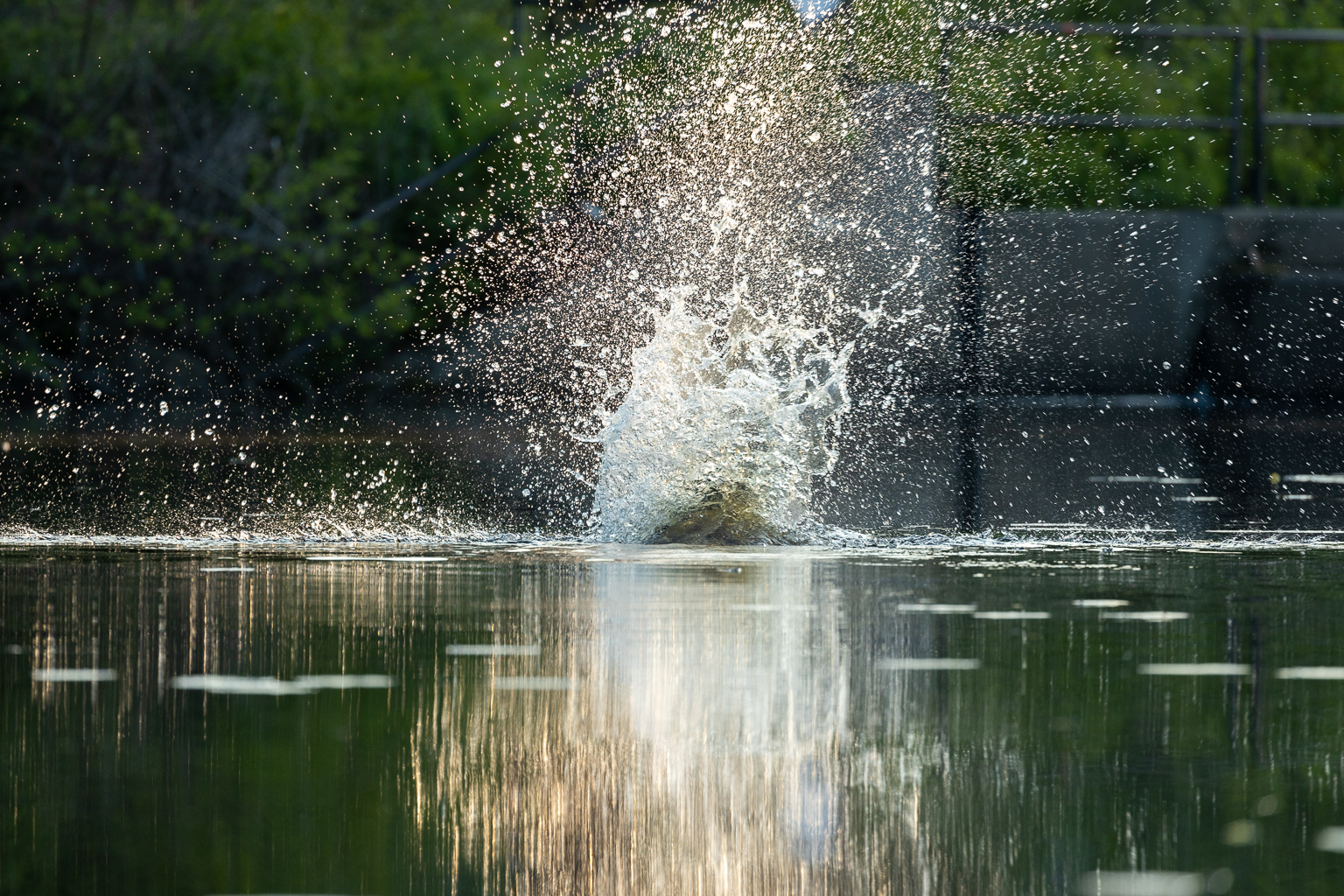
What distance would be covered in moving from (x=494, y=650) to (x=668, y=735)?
0.83m

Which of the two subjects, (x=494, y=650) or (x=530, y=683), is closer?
(x=530, y=683)

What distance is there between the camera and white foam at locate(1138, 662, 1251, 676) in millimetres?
3459

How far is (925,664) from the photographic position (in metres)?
3.54

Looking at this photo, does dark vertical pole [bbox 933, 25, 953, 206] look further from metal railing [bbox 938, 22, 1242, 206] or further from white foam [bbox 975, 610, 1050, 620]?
white foam [bbox 975, 610, 1050, 620]

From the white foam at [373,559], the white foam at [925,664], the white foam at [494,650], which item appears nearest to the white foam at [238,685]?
the white foam at [494,650]

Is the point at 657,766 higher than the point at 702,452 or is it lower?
lower

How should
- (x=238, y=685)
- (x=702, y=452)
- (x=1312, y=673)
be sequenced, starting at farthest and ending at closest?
(x=702, y=452)
(x=1312, y=673)
(x=238, y=685)

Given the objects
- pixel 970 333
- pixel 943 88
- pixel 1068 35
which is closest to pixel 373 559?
pixel 943 88

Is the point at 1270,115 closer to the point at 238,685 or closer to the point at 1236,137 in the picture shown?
the point at 1236,137

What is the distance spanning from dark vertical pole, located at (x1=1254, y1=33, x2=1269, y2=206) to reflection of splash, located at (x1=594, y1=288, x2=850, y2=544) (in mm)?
4100

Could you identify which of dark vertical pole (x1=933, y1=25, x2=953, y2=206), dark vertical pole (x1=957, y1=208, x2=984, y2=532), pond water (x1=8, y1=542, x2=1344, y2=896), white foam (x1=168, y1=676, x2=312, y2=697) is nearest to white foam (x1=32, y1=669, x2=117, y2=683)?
pond water (x1=8, y1=542, x2=1344, y2=896)

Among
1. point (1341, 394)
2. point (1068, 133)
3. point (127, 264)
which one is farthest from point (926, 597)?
point (127, 264)

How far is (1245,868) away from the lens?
2207mm

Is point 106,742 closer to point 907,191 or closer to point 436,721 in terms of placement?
point 436,721
